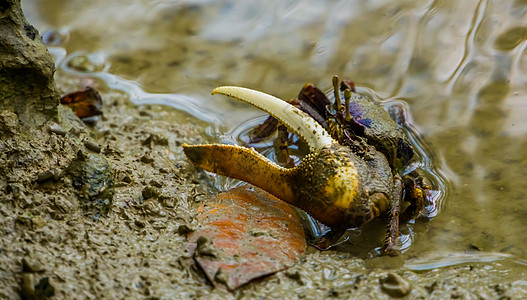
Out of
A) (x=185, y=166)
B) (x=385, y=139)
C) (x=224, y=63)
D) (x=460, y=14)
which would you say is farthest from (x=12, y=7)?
(x=460, y=14)

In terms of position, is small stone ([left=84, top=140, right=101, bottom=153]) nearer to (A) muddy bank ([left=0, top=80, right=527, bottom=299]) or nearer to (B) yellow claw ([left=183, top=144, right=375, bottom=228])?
(A) muddy bank ([left=0, top=80, right=527, bottom=299])

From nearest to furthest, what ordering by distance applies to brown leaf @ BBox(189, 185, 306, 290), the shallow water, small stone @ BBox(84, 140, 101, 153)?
brown leaf @ BBox(189, 185, 306, 290), small stone @ BBox(84, 140, 101, 153), the shallow water

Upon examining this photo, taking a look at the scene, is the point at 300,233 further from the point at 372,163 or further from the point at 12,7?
the point at 12,7

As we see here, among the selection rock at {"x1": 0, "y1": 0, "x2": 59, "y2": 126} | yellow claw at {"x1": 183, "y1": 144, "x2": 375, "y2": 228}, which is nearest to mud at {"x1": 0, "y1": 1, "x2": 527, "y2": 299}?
rock at {"x1": 0, "y1": 0, "x2": 59, "y2": 126}

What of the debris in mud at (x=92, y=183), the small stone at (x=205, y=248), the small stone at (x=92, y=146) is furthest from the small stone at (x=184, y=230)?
the small stone at (x=92, y=146)

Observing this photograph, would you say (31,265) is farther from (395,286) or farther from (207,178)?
(395,286)

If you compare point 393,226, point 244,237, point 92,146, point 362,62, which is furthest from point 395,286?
point 362,62
